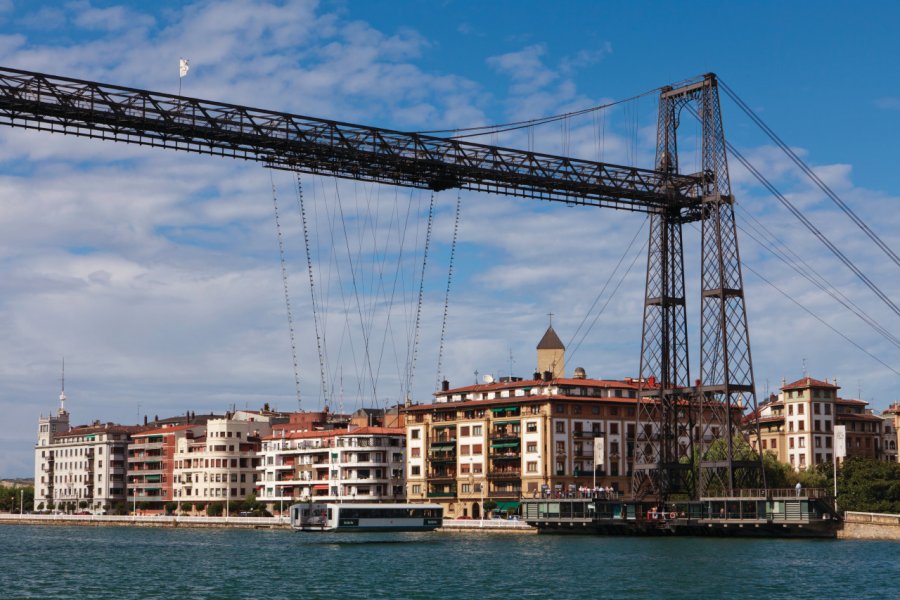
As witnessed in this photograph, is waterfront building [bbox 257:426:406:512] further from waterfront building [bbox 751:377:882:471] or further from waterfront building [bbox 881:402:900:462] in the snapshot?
waterfront building [bbox 881:402:900:462]

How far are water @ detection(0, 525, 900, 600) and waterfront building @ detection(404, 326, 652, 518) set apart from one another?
24.4 metres

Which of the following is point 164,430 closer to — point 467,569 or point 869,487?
point 869,487

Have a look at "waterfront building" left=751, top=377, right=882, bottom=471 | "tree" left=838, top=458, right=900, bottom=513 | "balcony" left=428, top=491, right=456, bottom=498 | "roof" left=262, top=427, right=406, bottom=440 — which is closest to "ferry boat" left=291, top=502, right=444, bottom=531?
"balcony" left=428, top=491, right=456, bottom=498

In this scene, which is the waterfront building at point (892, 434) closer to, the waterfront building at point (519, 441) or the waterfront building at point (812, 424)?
the waterfront building at point (812, 424)

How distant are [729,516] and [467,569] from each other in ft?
91.8

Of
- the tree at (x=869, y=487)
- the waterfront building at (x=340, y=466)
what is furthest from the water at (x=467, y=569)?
the waterfront building at (x=340, y=466)

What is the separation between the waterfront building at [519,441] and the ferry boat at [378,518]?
13.7 metres

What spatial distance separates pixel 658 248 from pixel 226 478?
94.2 metres

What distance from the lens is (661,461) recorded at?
92.5m

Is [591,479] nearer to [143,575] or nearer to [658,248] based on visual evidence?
[658,248]

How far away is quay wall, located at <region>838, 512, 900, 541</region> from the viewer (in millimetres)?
88000

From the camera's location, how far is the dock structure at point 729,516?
8631 centimetres

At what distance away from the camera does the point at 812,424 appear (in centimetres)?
13875

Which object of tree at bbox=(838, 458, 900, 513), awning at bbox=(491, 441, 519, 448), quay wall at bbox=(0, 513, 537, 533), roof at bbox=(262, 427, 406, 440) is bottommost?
quay wall at bbox=(0, 513, 537, 533)
